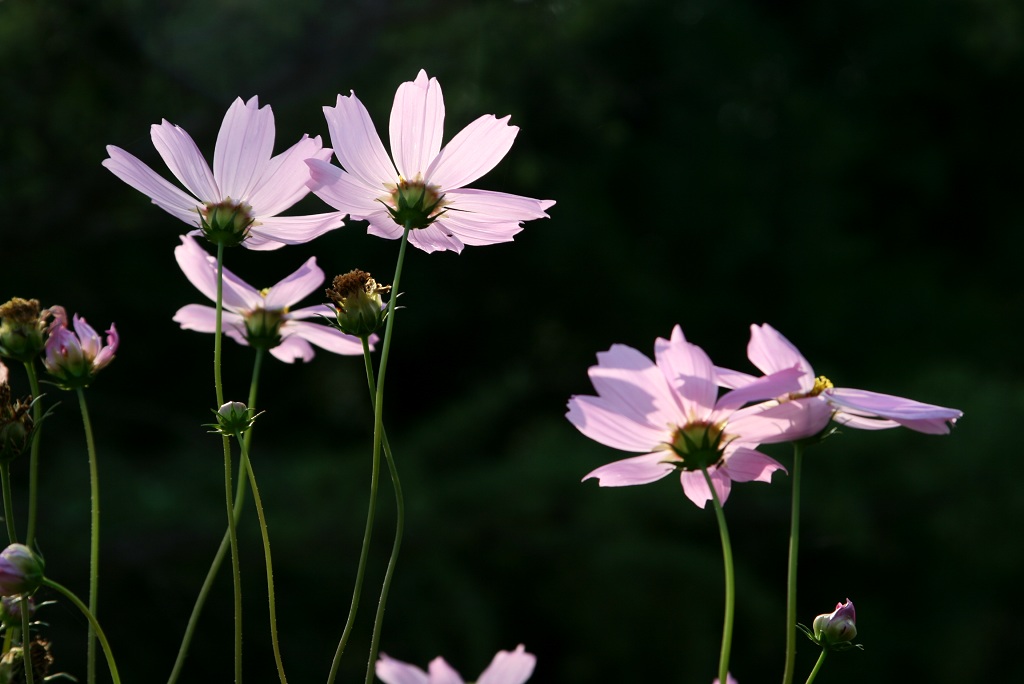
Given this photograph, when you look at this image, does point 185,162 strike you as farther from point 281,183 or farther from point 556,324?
point 556,324

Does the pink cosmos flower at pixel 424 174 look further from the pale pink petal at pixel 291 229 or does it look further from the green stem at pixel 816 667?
the green stem at pixel 816 667

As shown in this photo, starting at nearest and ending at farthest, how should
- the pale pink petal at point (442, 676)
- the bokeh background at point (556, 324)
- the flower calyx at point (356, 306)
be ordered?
the pale pink petal at point (442, 676), the flower calyx at point (356, 306), the bokeh background at point (556, 324)

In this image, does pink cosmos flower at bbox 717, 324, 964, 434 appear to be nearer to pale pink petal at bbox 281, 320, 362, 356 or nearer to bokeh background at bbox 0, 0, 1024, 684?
pale pink petal at bbox 281, 320, 362, 356

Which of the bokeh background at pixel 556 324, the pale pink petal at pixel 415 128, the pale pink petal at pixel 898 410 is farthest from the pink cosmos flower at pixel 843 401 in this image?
the bokeh background at pixel 556 324

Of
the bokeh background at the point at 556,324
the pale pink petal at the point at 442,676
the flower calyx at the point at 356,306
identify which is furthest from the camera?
the bokeh background at the point at 556,324

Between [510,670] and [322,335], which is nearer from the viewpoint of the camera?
[510,670]

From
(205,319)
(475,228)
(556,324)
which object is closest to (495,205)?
(475,228)

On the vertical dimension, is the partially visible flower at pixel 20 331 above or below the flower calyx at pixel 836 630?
above

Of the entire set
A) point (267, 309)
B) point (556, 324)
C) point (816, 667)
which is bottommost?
point (816, 667)

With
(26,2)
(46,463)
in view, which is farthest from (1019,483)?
(26,2)
